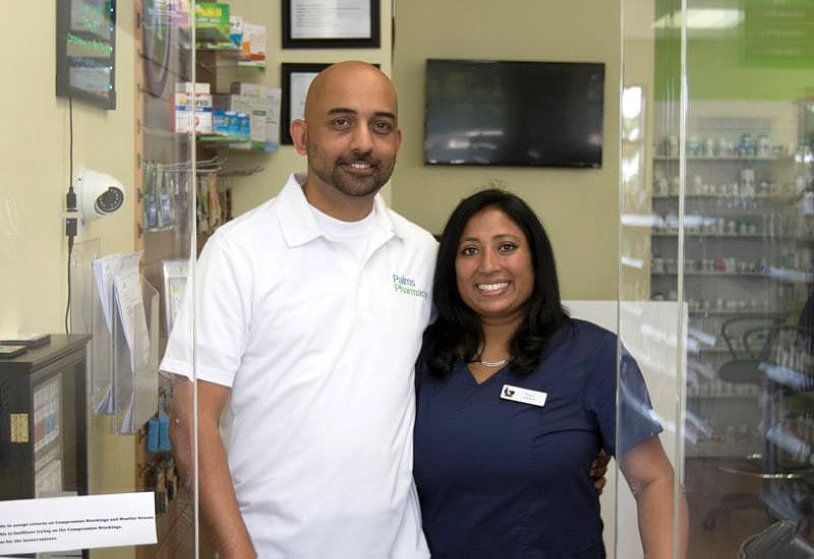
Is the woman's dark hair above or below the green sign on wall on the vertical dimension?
below

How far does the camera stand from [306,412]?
6.23 ft

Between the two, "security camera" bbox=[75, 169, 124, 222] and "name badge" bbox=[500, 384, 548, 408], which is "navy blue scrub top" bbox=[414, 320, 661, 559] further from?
"security camera" bbox=[75, 169, 124, 222]

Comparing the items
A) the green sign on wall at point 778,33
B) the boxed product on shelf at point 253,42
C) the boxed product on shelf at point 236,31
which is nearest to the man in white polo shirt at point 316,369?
the green sign on wall at point 778,33

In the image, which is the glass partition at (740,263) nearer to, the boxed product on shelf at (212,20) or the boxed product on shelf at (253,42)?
the boxed product on shelf at (212,20)

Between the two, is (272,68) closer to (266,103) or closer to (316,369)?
(266,103)

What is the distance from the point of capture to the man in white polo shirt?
6.19 feet

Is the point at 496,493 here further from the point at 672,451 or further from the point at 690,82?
the point at 690,82

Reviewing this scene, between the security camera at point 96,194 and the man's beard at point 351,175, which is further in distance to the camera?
the man's beard at point 351,175

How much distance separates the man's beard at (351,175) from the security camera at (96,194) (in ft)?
1.49

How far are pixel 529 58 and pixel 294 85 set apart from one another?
2.86 m

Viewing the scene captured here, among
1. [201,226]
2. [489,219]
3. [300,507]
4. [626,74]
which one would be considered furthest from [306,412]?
[201,226]

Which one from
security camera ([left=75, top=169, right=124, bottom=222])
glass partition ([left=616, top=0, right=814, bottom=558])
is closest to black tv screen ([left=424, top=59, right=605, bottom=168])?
security camera ([left=75, top=169, right=124, bottom=222])

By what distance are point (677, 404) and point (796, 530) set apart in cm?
21

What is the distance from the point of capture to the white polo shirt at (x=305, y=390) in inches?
74.8
